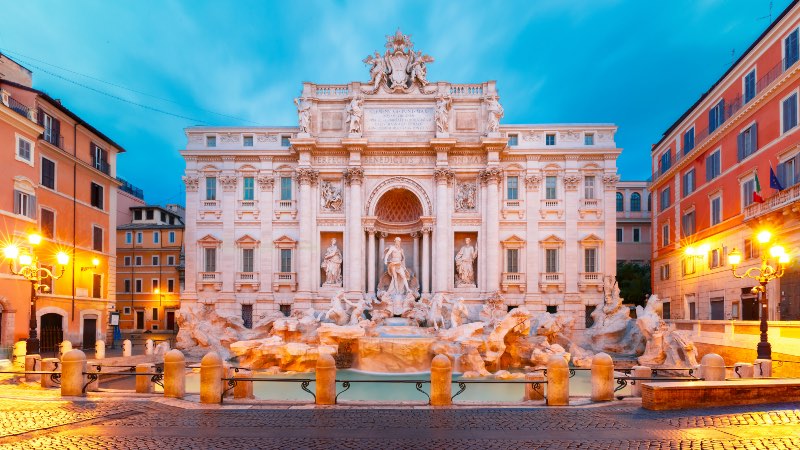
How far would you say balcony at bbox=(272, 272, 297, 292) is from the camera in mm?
35156

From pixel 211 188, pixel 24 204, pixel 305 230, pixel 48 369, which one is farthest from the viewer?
pixel 211 188

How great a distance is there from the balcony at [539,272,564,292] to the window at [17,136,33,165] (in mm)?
29215

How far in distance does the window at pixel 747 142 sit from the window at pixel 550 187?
10.3m

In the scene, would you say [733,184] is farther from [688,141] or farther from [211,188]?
[211,188]

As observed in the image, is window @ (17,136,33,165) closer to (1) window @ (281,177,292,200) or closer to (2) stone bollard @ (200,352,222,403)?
(1) window @ (281,177,292,200)

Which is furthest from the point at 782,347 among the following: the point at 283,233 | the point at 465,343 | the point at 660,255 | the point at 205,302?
the point at 205,302

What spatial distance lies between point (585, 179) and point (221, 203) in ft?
78.0

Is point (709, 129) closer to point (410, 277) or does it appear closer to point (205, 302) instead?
point (410, 277)

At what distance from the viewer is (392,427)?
35.2 ft

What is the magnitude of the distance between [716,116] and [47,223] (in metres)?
37.5

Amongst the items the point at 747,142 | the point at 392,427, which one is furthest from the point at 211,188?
the point at 747,142

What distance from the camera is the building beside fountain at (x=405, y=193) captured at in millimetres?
34406

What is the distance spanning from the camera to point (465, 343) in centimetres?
2384

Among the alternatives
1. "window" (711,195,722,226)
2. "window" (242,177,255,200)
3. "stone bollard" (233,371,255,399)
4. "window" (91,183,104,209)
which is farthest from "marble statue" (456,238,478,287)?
"window" (91,183,104,209)
